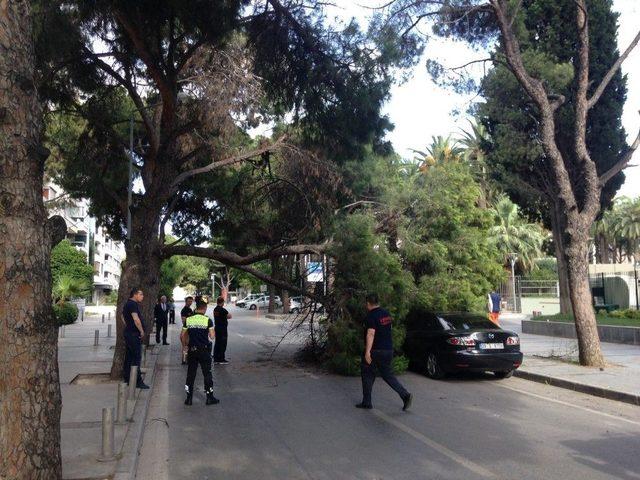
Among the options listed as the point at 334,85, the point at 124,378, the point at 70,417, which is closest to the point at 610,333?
the point at 334,85

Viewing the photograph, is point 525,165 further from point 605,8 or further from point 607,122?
point 605,8

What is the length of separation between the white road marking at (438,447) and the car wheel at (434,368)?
358 centimetres

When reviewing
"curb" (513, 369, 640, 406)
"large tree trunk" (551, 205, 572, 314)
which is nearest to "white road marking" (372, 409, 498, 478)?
"curb" (513, 369, 640, 406)

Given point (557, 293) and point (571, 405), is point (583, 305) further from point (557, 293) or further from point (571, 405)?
point (557, 293)

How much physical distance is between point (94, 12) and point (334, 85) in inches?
176

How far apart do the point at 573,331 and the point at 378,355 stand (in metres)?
14.2

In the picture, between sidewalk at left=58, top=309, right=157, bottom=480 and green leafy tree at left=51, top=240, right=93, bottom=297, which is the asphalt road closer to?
sidewalk at left=58, top=309, right=157, bottom=480

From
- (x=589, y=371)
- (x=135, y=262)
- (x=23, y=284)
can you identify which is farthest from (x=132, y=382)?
(x=589, y=371)

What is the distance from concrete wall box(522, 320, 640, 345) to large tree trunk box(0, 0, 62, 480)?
17.2 m

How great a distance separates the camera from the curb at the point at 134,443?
5.79m

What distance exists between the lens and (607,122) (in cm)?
2334

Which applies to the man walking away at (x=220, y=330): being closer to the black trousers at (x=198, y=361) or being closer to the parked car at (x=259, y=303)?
the black trousers at (x=198, y=361)

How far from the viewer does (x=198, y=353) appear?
970 centimetres

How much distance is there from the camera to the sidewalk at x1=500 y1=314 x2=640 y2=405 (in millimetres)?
10453
